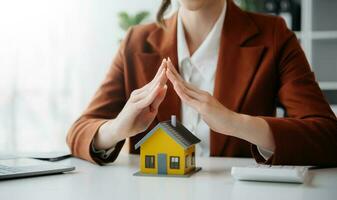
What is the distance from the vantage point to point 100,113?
1726 mm

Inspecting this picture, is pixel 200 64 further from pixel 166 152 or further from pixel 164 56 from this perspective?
pixel 166 152

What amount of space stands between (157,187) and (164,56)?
0.77 meters

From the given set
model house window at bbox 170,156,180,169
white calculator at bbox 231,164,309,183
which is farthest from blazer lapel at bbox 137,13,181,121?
white calculator at bbox 231,164,309,183

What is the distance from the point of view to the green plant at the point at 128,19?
4.16m

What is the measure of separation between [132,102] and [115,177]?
0.79 feet

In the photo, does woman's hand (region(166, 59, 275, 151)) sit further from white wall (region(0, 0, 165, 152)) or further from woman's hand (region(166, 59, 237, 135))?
white wall (region(0, 0, 165, 152))

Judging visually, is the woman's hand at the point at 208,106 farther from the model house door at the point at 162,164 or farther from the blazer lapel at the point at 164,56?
the blazer lapel at the point at 164,56

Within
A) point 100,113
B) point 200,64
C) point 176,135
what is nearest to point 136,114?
point 176,135

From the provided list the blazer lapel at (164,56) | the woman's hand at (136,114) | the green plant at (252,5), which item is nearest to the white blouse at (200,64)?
the blazer lapel at (164,56)

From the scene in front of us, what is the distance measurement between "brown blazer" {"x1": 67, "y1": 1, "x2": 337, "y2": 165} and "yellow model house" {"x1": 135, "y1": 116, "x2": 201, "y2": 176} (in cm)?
23

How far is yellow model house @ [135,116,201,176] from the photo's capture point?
126 centimetres

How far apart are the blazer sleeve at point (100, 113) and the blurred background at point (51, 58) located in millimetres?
2389

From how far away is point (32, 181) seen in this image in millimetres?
1195

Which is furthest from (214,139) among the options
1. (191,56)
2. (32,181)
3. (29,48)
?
(29,48)
